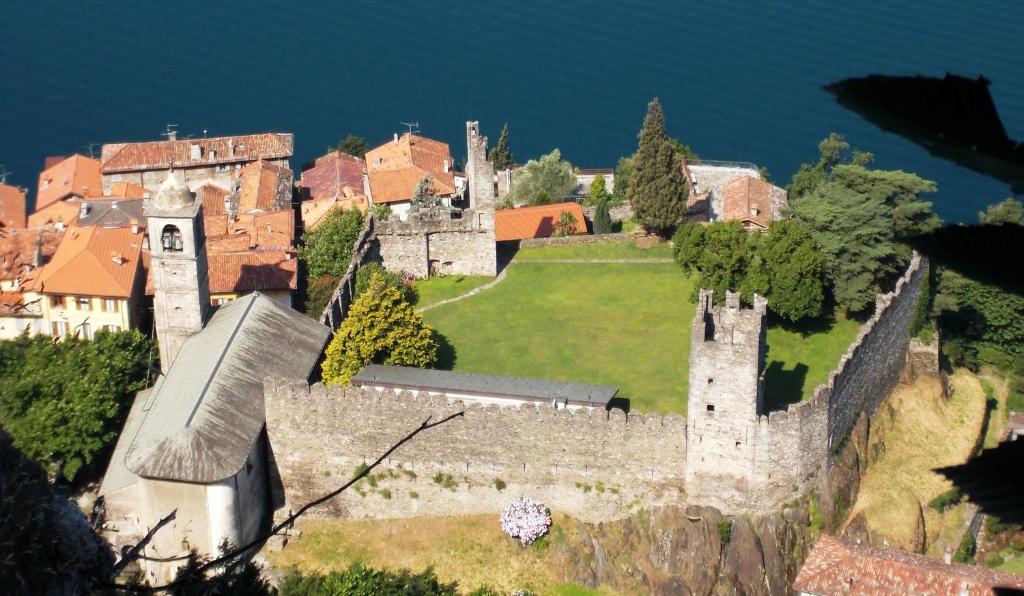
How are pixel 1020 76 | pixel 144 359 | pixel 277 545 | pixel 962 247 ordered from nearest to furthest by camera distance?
1. pixel 962 247
2. pixel 277 545
3. pixel 144 359
4. pixel 1020 76

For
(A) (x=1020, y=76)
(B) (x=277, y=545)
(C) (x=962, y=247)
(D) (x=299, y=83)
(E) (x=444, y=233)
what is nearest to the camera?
(C) (x=962, y=247)

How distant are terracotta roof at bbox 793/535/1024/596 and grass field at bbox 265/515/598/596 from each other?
5784mm

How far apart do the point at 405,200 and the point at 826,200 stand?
18601mm

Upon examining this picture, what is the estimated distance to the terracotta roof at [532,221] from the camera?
5012cm

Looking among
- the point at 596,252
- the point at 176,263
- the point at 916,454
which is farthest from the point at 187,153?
the point at 916,454

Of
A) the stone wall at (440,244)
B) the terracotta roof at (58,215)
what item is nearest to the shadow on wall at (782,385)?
the stone wall at (440,244)

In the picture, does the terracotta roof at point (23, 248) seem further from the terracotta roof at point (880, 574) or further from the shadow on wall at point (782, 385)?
the terracotta roof at point (880, 574)

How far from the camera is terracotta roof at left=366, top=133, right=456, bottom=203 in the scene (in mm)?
54281

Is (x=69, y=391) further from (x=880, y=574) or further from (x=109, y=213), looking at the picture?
(x=880, y=574)

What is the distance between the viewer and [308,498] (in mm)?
35500

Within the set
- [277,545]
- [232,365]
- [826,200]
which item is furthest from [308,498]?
[826,200]

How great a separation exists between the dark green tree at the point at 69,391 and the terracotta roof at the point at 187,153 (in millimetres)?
20513

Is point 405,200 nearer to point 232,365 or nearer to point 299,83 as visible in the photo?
point 232,365

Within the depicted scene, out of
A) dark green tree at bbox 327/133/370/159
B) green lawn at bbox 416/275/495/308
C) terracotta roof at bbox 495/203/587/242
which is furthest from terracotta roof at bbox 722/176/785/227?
dark green tree at bbox 327/133/370/159
